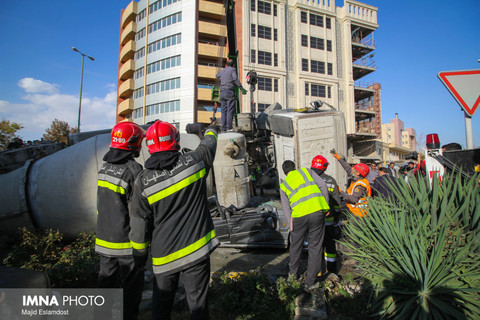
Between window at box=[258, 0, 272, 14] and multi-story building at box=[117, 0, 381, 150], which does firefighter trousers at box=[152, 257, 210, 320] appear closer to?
multi-story building at box=[117, 0, 381, 150]

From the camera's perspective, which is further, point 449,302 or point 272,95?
point 272,95

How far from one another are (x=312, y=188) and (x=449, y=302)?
68.3 inches

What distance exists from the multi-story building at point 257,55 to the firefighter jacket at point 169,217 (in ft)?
74.4

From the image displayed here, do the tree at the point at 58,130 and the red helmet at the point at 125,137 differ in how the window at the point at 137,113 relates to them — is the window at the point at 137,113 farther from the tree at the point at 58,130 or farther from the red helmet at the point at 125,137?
the red helmet at the point at 125,137

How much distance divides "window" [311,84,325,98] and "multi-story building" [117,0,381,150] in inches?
4.5

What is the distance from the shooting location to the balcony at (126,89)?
32.6 metres

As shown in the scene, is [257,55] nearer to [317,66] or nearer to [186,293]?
[317,66]

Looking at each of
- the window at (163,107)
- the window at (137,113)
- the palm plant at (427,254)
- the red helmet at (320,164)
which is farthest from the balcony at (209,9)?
the palm plant at (427,254)

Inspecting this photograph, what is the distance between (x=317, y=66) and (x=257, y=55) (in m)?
7.59

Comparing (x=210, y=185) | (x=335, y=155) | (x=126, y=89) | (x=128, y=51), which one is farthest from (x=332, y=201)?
(x=128, y=51)

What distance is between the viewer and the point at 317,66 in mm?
28328

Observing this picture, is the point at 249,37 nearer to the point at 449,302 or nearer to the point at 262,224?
the point at 262,224

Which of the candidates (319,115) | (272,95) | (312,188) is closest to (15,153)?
(312,188)

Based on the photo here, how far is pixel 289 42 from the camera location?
27.5 m
